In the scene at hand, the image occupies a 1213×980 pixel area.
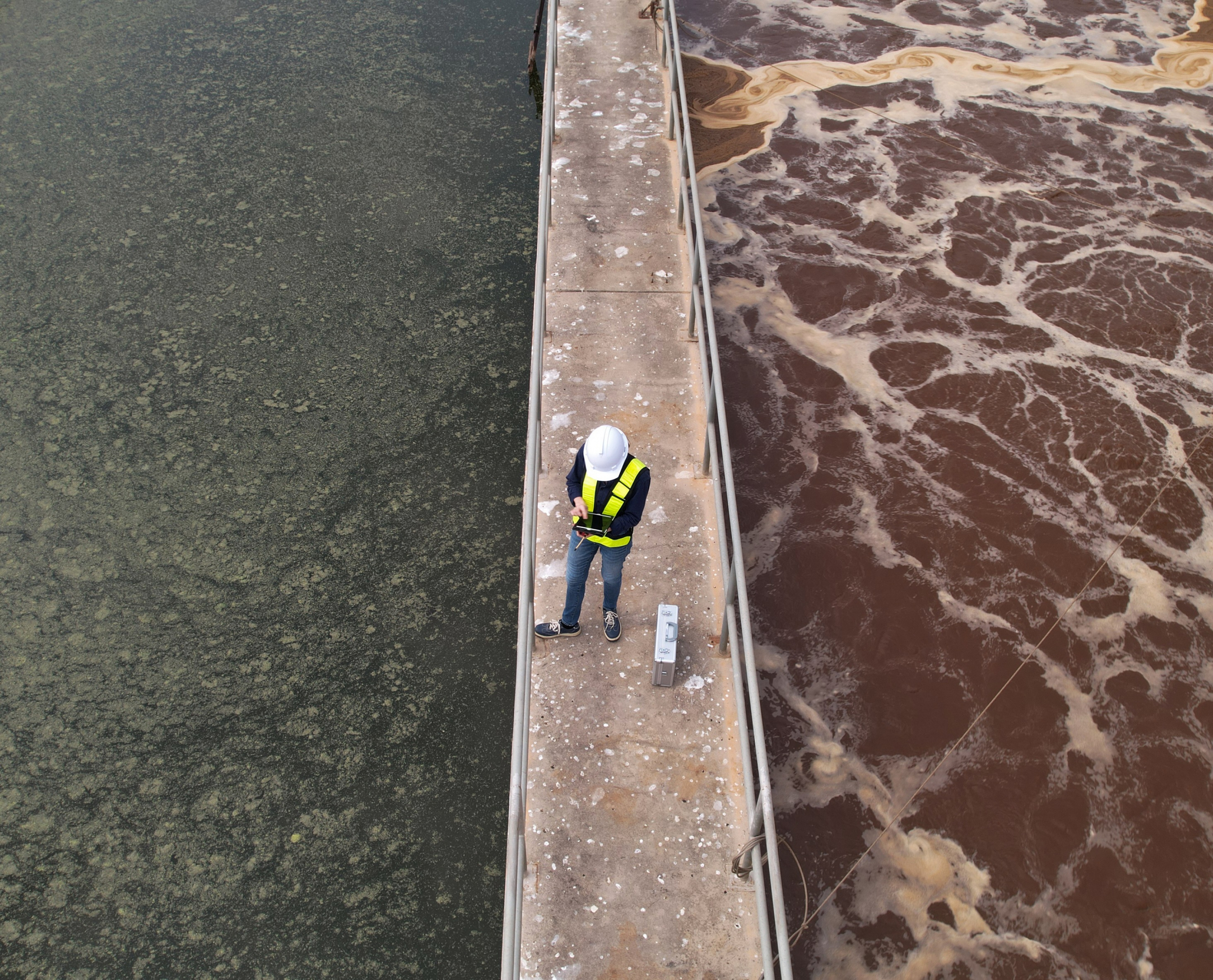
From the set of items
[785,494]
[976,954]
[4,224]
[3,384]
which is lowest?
[976,954]

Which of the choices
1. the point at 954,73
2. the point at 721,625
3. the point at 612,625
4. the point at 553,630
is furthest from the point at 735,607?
the point at 954,73

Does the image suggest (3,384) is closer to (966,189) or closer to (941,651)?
(941,651)

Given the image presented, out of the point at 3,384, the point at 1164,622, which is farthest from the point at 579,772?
the point at 3,384

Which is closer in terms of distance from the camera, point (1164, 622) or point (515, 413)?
point (1164, 622)

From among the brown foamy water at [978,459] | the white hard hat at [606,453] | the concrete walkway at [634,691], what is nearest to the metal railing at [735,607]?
the concrete walkway at [634,691]

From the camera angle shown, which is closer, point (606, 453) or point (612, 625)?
point (606, 453)

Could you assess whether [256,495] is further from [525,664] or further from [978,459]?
[978,459]
